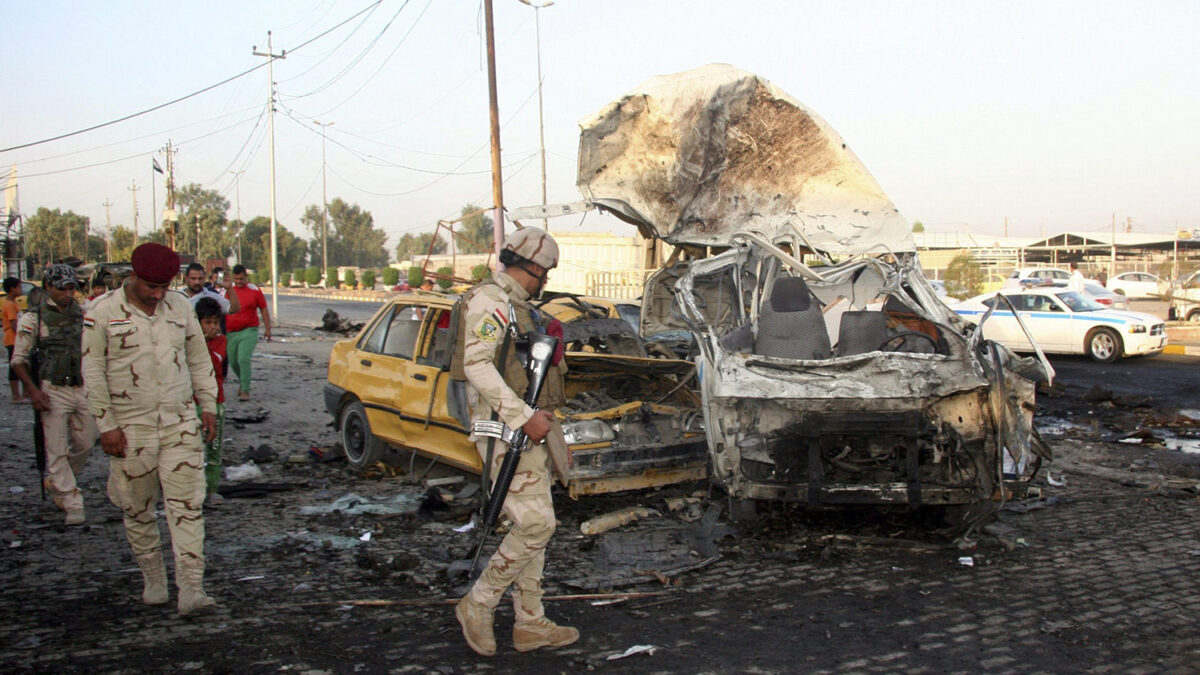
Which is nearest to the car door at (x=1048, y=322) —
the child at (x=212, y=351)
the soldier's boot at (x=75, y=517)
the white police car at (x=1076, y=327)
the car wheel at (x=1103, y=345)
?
the white police car at (x=1076, y=327)

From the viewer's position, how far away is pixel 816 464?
5051mm

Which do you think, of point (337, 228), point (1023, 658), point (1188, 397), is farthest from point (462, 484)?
point (337, 228)

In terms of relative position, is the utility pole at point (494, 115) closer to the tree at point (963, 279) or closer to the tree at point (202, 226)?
the tree at point (963, 279)

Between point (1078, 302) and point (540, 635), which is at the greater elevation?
point (1078, 302)

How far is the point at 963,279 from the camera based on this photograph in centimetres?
3083

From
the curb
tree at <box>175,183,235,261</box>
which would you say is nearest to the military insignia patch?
the curb

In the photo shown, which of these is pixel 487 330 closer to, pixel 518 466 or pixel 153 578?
pixel 518 466

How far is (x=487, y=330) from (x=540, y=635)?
4.31ft

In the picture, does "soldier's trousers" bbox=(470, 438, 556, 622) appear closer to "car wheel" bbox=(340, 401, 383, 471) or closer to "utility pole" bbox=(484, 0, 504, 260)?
"car wheel" bbox=(340, 401, 383, 471)

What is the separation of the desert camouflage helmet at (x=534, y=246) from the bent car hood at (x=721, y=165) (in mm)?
5043

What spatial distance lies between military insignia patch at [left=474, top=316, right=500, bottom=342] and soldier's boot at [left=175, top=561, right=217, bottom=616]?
70.3 inches

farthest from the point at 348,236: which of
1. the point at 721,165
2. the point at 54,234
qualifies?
the point at 721,165

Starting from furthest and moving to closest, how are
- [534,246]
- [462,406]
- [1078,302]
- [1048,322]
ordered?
[1078,302]
[1048,322]
[462,406]
[534,246]

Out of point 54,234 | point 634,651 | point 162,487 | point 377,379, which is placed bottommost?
point 634,651
